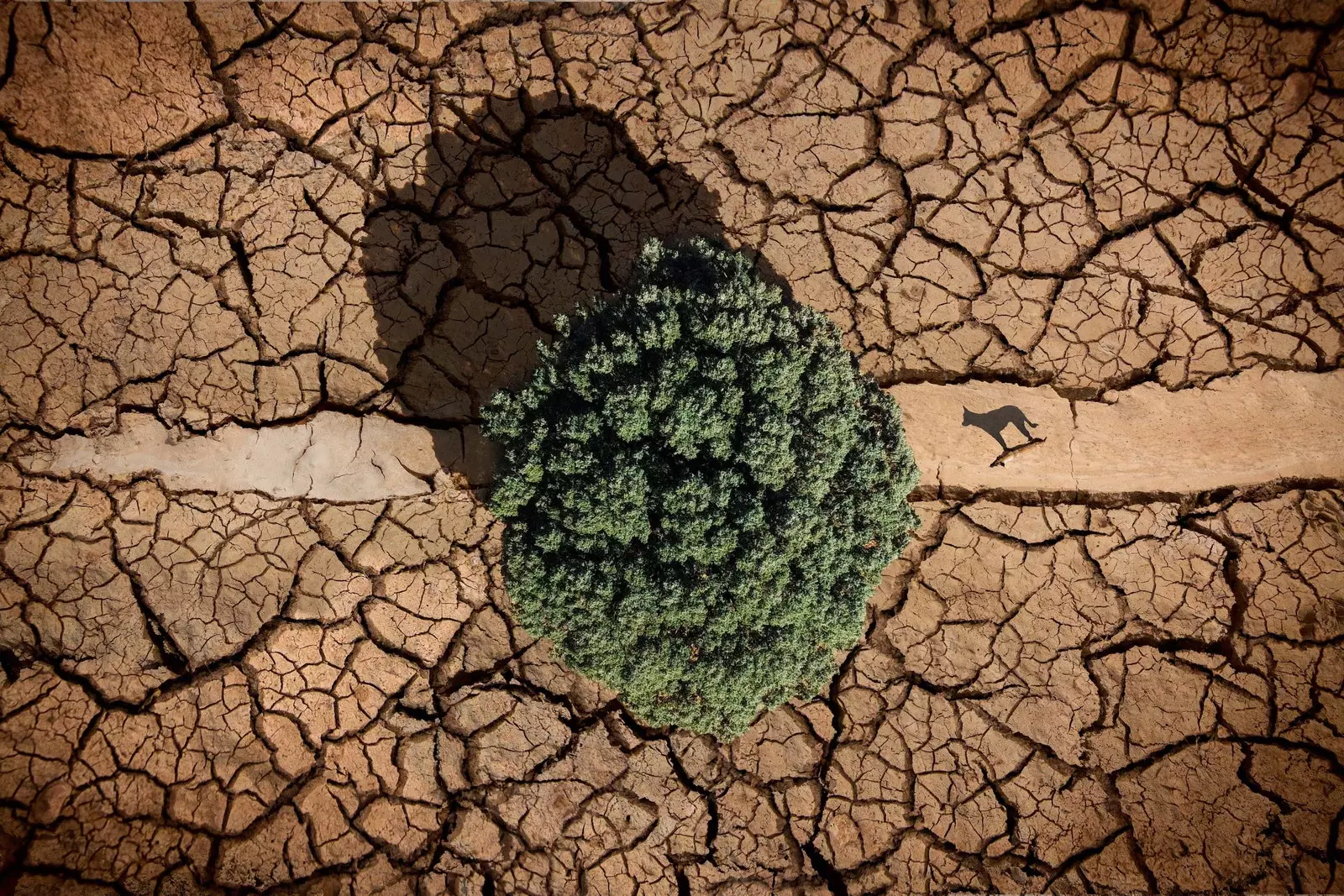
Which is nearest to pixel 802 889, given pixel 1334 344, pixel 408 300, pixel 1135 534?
pixel 1135 534

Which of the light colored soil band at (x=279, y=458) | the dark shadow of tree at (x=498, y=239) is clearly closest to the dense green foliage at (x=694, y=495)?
the dark shadow of tree at (x=498, y=239)

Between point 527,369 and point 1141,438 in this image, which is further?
point 1141,438

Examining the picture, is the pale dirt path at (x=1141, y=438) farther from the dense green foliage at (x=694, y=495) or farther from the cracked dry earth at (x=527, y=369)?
the dense green foliage at (x=694, y=495)

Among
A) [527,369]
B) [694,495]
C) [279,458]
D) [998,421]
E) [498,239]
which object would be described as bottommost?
[694,495]

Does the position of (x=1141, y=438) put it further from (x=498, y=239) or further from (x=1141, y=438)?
(x=498, y=239)

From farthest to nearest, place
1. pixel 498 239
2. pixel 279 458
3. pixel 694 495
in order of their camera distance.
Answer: pixel 498 239, pixel 279 458, pixel 694 495

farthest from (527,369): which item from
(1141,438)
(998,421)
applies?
(1141,438)

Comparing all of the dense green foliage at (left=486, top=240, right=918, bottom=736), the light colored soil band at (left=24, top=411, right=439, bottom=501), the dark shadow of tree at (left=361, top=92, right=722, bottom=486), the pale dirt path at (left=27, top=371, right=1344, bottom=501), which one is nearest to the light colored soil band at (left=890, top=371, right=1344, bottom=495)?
the pale dirt path at (left=27, top=371, right=1344, bottom=501)

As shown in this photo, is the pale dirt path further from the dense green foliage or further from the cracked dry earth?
the dense green foliage
